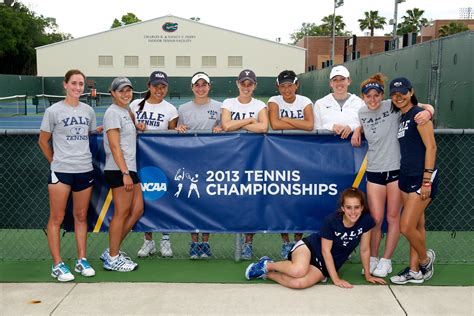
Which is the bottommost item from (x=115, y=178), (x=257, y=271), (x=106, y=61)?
(x=257, y=271)

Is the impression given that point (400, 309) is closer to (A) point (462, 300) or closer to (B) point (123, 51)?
(A) point (462, 300)

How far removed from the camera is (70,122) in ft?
16.1

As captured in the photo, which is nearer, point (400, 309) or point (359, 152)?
point (400, 309)

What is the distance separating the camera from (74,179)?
500cm

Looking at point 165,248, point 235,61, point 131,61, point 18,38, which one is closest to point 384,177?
point 165,248

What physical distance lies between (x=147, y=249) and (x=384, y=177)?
254 cm

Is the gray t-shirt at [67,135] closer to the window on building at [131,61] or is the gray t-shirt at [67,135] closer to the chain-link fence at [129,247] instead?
the chain-link fence at [129,247]

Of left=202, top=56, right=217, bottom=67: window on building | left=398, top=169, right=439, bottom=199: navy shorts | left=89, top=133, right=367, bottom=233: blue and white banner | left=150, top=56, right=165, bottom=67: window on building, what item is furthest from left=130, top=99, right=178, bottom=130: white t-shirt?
left=150, top=56, right=165, bottom=67: window on building

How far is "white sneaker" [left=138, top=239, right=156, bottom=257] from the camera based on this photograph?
5.76 m

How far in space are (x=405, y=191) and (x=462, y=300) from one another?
1.01m

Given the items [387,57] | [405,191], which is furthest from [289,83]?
[387,57]

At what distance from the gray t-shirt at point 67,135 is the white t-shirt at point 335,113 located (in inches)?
89.3

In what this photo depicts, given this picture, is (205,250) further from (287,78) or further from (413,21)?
(413,21)

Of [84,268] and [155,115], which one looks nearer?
[84,268]
